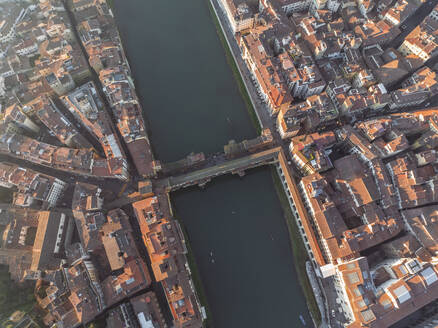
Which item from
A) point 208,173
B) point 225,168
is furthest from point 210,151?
point 208,173

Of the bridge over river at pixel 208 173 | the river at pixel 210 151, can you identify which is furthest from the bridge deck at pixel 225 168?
the river at pixel 210 151

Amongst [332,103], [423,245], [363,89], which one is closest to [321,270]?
[423,245]

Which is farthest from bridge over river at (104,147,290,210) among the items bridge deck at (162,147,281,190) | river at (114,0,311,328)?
river at (114,0,311,328)

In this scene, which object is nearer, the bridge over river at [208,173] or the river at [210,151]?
the river at [210,151]

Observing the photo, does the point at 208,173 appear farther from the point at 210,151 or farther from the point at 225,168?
the point at 210,151

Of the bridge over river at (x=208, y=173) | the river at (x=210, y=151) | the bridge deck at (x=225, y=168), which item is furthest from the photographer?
the bridge deck at (x=225, y=168)

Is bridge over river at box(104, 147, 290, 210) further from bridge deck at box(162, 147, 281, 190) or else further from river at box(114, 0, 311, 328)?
river at box(114, 0, 311, 328)

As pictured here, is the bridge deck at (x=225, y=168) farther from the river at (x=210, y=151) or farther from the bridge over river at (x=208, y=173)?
the river at (x=210, y=151)

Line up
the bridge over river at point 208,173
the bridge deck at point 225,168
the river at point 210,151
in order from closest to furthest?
the river at point 210,151, the bridge over river at point 208,173, the bridge deck at point 225,168

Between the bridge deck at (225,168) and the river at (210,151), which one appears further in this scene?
the bridge deck at (225,168)
